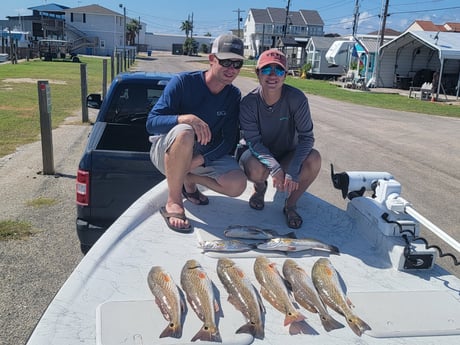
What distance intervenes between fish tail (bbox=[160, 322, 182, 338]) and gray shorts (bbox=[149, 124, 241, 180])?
170 cm

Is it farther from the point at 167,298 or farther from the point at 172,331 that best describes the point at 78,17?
the point at 172,331

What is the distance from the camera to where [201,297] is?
2.26 metres

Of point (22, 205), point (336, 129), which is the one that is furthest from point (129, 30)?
point (22, 205)

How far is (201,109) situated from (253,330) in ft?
7.23

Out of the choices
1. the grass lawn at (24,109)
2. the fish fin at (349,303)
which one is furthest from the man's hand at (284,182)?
the grass lawn at (24,109)

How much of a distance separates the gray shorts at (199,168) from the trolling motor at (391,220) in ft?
2.92

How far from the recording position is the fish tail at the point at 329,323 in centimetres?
213

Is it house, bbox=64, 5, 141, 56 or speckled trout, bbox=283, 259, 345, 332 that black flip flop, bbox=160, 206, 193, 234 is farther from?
house, bbox=64, 5, 141, 56

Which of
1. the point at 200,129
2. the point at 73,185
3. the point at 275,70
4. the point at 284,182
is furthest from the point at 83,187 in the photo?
the point at 73,185

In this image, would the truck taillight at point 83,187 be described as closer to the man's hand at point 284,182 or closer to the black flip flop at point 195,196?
the black flip flop at point 195,196

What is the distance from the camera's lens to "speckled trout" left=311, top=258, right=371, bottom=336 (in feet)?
7.04

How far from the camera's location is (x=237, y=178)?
12.4 ft

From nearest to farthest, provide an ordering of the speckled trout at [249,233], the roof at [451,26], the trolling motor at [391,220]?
the trolling motor at [391,220] < the speckled trout at [249,233] < the roof at [451,26]

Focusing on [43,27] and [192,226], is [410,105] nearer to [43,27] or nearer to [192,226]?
[192,226]
